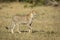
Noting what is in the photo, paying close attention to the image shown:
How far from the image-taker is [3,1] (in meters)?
29.3

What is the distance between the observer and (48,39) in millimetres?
10695

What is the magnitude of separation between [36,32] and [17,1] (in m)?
16.4

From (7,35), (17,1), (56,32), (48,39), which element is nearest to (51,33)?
(56,32)

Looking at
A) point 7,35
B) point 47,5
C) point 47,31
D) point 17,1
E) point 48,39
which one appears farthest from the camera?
point 17,1

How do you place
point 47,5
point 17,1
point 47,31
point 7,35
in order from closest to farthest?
point 7,35
point 47,31
point 47,5
point 17,1

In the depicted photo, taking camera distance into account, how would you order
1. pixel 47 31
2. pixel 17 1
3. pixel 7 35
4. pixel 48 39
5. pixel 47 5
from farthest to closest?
pixel 17 1 → pixel 47 5 → pixel 47 31 → pixel 7 35 → pixel 48 39

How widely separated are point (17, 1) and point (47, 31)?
52.7 feet

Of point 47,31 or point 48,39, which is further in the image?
point 47,31

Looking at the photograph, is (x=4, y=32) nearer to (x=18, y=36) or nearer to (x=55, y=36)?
(x=18, y=36)

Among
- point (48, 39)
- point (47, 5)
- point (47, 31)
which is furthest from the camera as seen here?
point (47, 5)

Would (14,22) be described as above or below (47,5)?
above

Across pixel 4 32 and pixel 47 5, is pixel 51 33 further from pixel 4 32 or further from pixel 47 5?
pixel 47 5

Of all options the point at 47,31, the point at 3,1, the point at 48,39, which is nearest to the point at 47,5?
the point at 3,1

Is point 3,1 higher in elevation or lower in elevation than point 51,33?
lower
